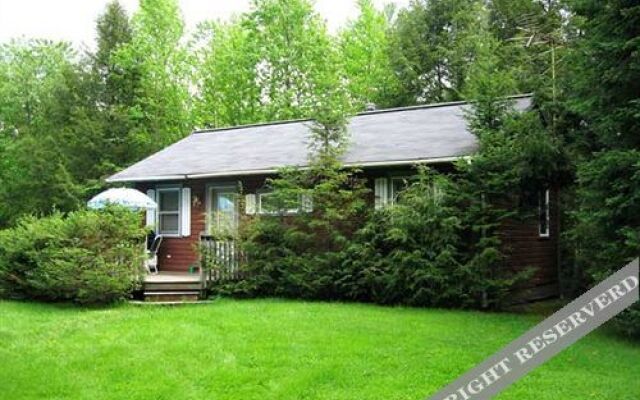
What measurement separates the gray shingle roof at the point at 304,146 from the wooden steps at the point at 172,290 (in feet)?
8.65

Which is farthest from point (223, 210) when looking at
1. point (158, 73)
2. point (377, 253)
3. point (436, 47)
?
point (436, 47)

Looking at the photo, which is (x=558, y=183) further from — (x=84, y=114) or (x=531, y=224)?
(x=84, y=114)

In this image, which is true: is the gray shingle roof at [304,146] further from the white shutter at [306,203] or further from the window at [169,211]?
the white shutter at [306,203]

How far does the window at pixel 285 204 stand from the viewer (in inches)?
474

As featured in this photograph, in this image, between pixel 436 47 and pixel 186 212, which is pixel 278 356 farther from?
pixel 436 47

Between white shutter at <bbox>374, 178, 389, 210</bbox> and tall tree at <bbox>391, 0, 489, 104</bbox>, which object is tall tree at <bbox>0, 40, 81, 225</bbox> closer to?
tall tree at <bbox>391, 0, 489, 104</bbox>

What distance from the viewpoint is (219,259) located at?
12320mm

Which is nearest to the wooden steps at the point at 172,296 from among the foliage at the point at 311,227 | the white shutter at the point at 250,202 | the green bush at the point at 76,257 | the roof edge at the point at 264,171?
the green bush at the point at 76,257

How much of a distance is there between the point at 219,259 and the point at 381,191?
3.40 meters

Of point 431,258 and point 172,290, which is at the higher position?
point 431,258

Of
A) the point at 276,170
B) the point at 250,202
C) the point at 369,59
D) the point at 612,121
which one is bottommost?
the point at 250,202

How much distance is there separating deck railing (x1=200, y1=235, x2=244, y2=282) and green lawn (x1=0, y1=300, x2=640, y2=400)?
2.11 meters

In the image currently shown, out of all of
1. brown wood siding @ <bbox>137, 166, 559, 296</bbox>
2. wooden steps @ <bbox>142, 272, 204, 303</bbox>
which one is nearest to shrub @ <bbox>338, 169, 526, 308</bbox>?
brown wood siding @ <bbox>137, 166, 559, 296</bbox>

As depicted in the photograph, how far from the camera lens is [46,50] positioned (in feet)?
114
